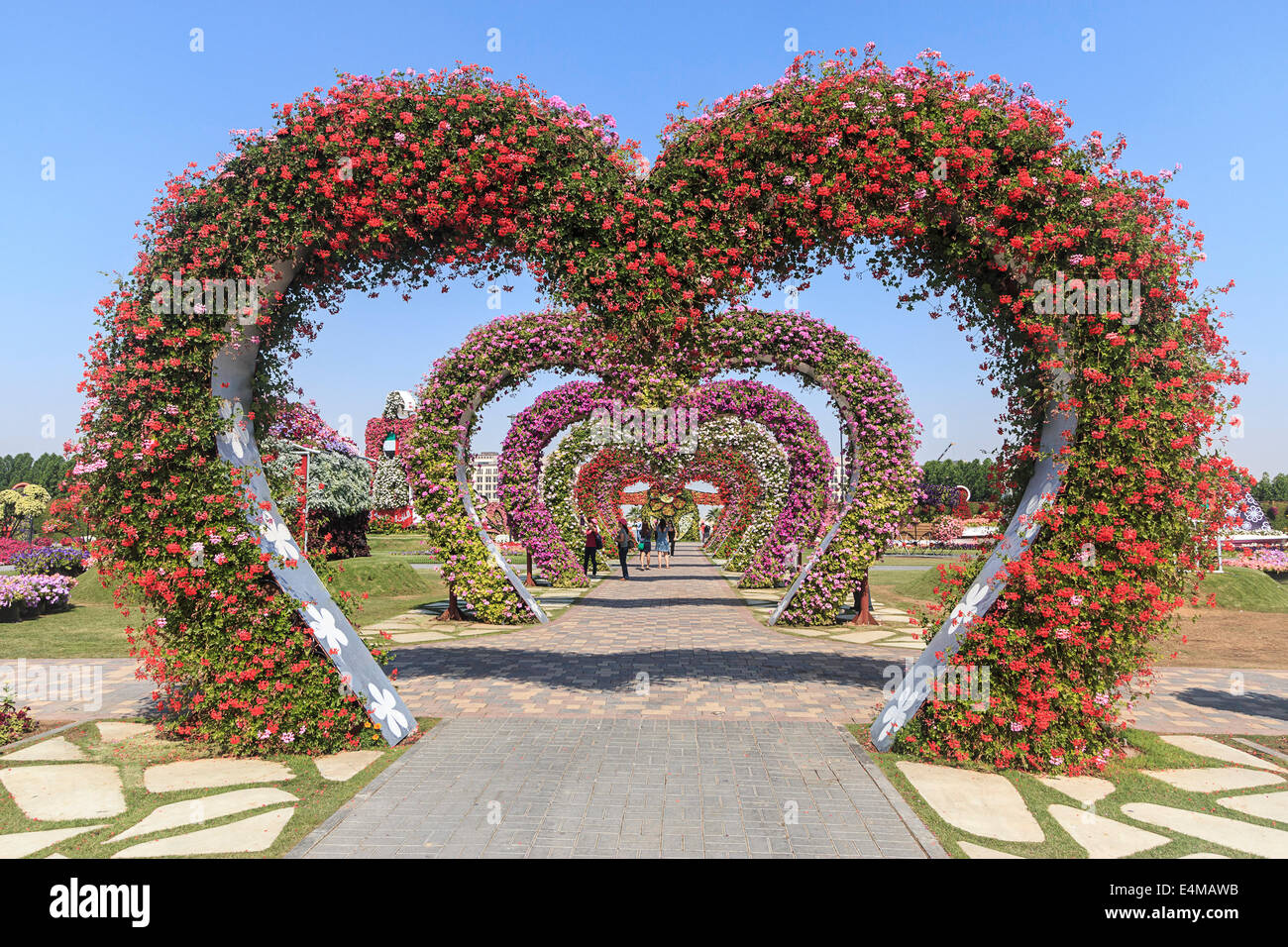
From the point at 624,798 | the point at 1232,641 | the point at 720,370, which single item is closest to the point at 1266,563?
the point at 1232,641

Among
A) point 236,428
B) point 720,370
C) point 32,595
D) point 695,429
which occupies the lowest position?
point 32,595

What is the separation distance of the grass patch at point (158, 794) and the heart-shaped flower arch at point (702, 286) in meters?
0.33

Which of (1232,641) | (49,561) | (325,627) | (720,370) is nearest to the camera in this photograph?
(325,627)

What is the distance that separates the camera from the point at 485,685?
7.60 m

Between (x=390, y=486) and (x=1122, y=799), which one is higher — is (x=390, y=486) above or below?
above

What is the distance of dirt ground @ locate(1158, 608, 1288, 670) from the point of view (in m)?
9.40

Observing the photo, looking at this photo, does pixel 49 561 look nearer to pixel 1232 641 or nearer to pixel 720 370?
pixel 720 370

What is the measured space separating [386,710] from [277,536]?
62.6 inches

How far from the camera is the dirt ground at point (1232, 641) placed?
940 centimetres

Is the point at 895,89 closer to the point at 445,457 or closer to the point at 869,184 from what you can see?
the point at 869,184

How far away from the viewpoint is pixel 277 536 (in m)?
5.64

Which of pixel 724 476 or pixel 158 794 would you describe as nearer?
pixel 158 794

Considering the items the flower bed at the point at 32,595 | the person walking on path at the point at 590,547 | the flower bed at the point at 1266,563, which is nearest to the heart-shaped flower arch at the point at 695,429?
the person walking on path at the point at 590,547

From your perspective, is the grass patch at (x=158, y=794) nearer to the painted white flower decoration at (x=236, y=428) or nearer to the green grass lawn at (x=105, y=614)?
the green grass lawn at (x=105, y=614)
